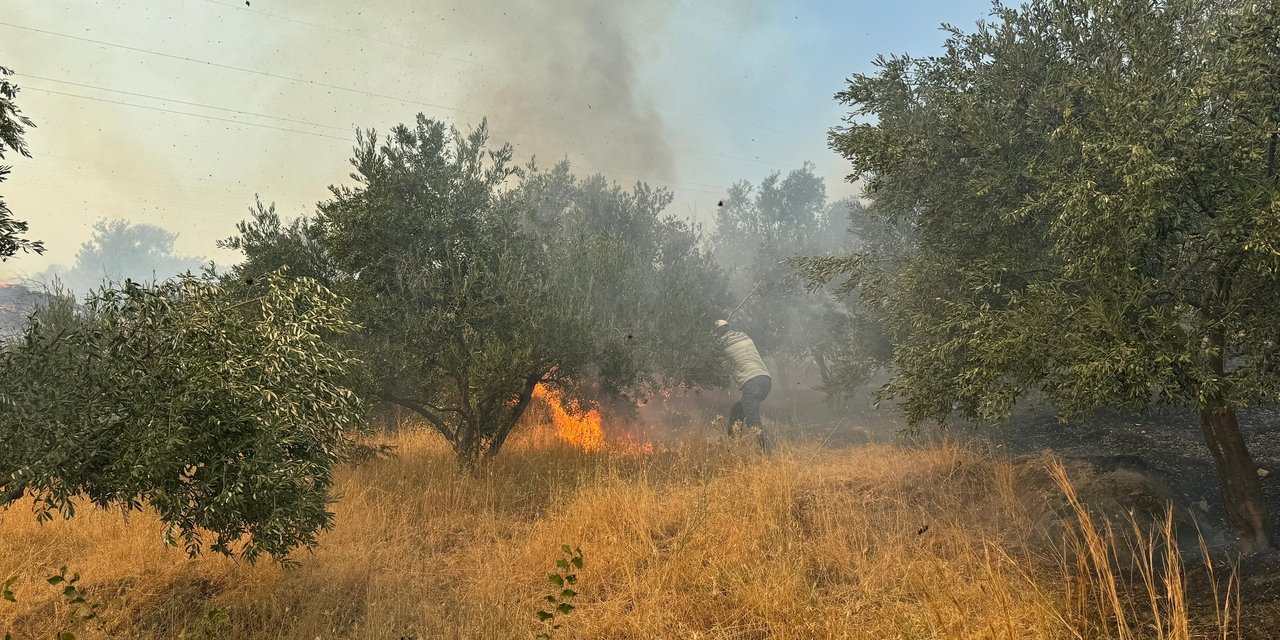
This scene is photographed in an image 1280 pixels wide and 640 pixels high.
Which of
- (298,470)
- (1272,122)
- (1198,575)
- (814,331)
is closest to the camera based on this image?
(298,470)

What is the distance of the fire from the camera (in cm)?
1767

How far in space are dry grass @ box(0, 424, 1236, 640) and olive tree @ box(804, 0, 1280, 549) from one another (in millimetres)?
1944

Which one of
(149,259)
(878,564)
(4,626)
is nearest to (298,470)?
(4,626)

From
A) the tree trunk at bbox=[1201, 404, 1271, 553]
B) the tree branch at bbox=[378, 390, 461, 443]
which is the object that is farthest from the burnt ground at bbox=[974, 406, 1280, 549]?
the tree branch at bbox=[378, 390, 461, 443]

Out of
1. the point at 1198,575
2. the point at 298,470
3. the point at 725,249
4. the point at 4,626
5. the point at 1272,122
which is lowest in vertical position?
the point at 1198,575

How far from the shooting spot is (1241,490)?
896 centimetres

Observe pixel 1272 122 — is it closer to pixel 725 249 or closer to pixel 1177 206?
pixel 1177 206

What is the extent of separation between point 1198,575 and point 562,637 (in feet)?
25.2

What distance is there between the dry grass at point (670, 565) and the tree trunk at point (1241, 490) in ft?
3.44

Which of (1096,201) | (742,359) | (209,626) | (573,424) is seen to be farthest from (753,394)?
(209,626)

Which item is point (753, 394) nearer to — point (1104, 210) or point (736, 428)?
point (736, 428)

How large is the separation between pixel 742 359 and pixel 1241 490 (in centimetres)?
1764

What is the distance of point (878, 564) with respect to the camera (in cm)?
792

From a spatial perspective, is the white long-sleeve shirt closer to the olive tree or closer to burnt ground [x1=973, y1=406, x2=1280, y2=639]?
burnt ground [x1=973, y1=406, x2=1280, y2=639]
